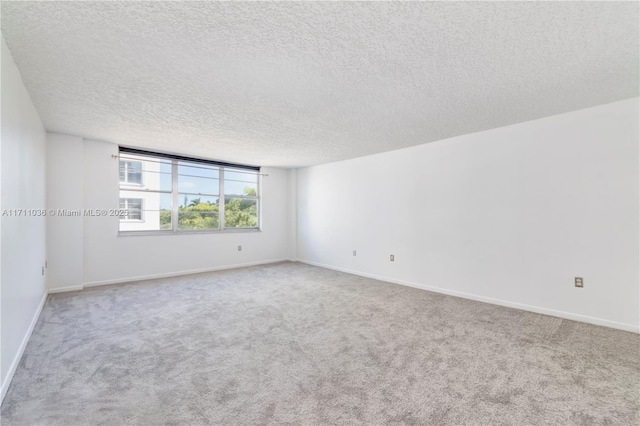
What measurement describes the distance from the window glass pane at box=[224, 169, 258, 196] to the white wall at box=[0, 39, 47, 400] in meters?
3.09

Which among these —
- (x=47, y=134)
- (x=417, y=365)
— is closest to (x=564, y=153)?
(x=417, y=365)

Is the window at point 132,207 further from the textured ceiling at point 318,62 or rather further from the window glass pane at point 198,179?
the textured ceiling at point 318,62

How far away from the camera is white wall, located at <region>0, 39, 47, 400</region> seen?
1.87 meters

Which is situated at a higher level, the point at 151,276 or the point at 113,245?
the point at 113,245

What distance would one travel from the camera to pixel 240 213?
6246 millimetres

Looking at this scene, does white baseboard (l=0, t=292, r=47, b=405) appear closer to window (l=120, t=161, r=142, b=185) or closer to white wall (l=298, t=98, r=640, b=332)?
window (l=120, t=161, r=142, b=185)

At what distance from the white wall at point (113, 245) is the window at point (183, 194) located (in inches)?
9.2

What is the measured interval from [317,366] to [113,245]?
13.7ft

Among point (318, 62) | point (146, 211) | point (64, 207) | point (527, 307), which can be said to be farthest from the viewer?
point (146, 211)

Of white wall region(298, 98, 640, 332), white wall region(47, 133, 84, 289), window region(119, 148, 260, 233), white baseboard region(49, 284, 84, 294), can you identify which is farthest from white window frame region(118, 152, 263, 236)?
white wall region(298, 98, 640, 332)

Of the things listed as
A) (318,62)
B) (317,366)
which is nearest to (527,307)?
(317,366)

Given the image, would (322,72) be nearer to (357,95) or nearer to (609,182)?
(357,95)

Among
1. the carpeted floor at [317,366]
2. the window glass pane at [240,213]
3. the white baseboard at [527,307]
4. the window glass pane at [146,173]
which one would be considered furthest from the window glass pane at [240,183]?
the white baseboard at [527,307]

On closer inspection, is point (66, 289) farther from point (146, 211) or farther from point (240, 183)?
point (240, 183)
